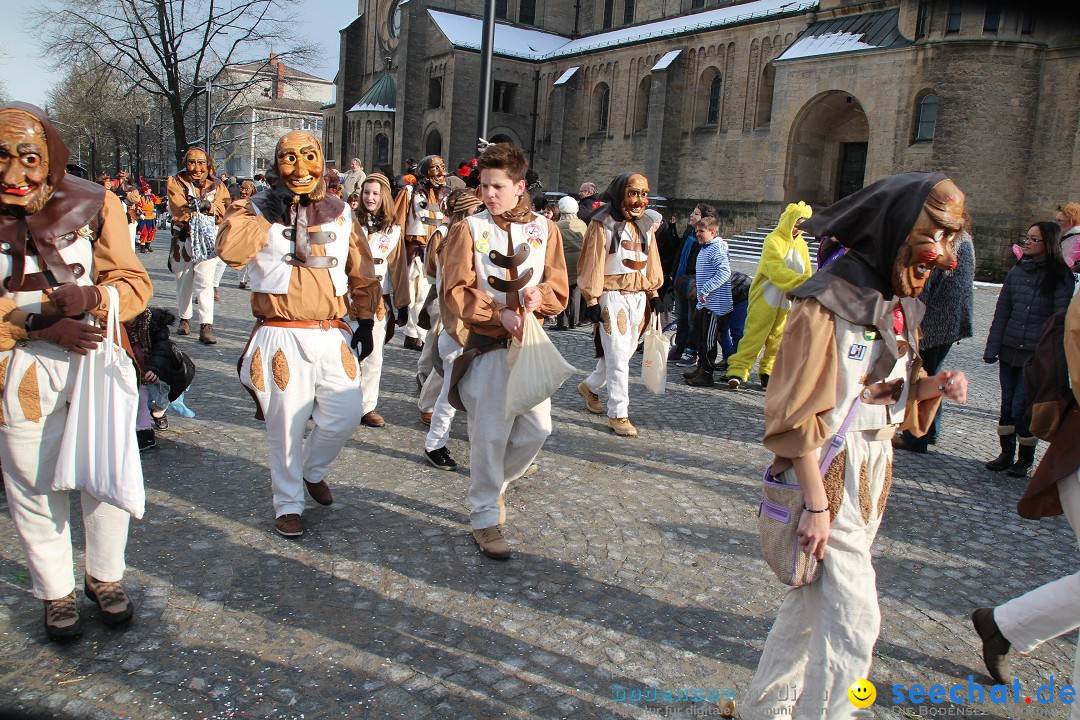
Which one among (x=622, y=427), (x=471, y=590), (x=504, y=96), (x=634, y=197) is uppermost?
(x=504, y=96)

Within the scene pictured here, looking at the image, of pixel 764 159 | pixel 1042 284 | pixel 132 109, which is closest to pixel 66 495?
pixel 1042 284

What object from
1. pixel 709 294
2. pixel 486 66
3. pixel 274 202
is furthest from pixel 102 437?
pixel 486 66

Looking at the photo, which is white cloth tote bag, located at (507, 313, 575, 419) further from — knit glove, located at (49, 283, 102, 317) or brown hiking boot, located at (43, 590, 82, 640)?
brown hiking boot, located at (43, 590, 82, 640)

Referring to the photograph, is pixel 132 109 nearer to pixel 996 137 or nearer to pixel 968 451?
pixel 996 137

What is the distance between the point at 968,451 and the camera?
7137mm

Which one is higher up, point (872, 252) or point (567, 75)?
point (567, 75)

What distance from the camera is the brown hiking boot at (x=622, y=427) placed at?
22.6 ft

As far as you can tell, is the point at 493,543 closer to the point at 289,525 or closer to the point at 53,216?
the point at 289,525

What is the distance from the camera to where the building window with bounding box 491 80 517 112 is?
44144 mm

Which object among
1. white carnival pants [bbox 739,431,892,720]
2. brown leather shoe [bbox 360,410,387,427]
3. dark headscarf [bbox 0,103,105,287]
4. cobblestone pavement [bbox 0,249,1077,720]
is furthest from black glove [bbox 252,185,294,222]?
white carnival pants [bbox 739,431,892,720]

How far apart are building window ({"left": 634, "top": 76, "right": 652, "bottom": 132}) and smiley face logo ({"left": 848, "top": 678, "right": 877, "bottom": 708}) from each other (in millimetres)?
Result: 38633

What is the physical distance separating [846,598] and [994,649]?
4.13 feet

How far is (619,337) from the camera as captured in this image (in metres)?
7.06

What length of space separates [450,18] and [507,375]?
45.9 metres
